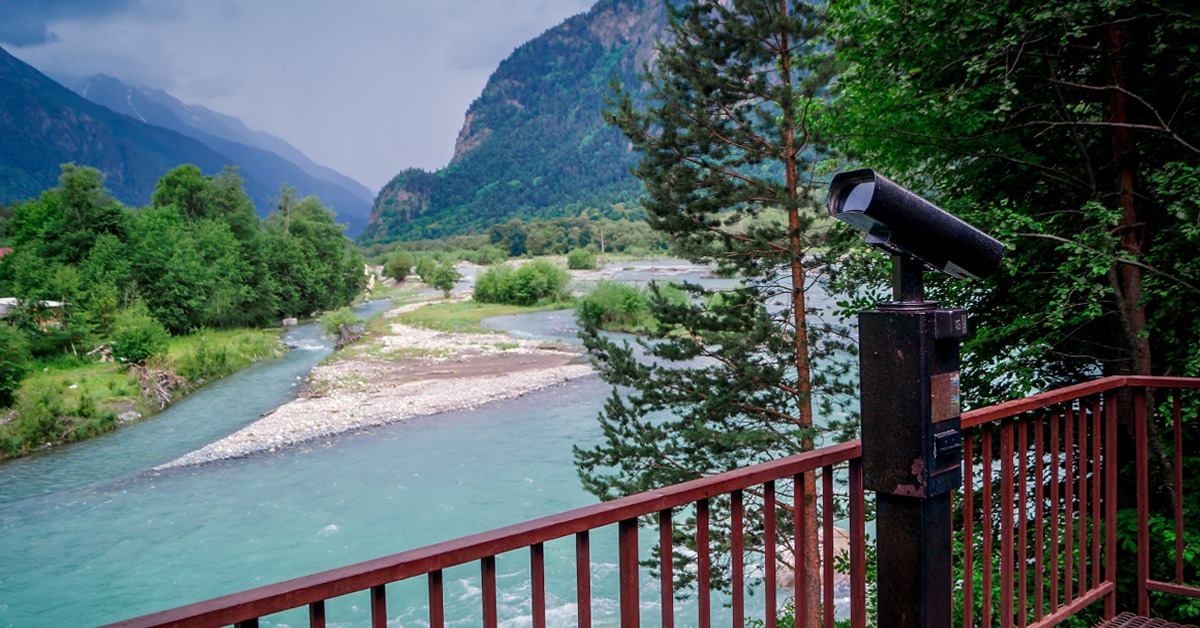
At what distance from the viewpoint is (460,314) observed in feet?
135

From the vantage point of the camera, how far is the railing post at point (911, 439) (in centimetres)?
139

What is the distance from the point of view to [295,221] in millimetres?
47750

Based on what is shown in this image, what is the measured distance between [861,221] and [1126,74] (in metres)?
4.28

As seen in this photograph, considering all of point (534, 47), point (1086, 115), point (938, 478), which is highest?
point (534, 47)

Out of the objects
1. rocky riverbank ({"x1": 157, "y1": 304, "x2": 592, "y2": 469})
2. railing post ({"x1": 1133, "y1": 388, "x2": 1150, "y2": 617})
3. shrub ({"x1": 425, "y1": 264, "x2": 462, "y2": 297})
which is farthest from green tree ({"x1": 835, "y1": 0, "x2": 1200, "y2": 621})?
shrub ({"x1": 425, "y1": 264, "x2": 462, "y2": 297})

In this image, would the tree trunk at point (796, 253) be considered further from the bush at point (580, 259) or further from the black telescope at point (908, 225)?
the bush at point (580, 259)

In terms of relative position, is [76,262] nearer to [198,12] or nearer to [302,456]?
[302,456]

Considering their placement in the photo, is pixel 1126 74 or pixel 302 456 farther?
pixel 302 456

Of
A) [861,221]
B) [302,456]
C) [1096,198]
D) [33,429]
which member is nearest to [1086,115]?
[1096,198]

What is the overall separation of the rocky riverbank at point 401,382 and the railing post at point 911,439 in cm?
1780

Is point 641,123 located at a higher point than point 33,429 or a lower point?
higher

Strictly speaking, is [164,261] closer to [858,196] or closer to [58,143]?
[858,196]

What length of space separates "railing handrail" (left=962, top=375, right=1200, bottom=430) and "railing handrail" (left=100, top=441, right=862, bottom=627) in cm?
64

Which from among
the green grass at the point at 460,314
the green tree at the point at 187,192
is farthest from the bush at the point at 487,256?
the green tree at the point at 187,192
